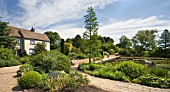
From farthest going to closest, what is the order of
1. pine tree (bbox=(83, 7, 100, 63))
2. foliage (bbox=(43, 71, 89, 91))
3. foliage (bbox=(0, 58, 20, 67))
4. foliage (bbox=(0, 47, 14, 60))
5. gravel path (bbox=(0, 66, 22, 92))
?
foliage (bbox=(0, 47, 14, 60)) < foliage (bbox=(0, 58, 20, 67)) < pine tree (bbox=(83, 7, 100, 63)) < gravel path (bbox=(0, 66, 22, 92)) < foliage (bbox=(43, 71, 89, 91))

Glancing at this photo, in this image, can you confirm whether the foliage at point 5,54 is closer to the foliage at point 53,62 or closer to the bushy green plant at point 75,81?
the foliage at point 53,62

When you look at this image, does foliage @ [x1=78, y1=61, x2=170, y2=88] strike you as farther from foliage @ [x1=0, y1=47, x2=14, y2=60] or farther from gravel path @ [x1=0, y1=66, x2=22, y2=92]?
foliage @ [x1=0, y1=47, x2=14, y2=60]

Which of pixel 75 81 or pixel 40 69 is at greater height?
pixel 40 69

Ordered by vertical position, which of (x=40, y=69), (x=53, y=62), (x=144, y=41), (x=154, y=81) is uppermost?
(x=144, y=41)

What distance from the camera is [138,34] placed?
40.6 m

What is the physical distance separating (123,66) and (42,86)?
6.44 meters

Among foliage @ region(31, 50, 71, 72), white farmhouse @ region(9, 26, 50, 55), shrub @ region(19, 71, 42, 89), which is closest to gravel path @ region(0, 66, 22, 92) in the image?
shrub @ region(19, 71, 42, 89)

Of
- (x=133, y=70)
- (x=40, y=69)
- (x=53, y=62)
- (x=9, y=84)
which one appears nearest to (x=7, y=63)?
(x=40, y=69)

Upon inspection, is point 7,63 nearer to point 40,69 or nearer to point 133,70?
Result: point 40,69

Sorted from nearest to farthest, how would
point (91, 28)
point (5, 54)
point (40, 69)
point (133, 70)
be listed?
1. point (133, 70)
2. point (40, 69)
3. point (91, 28)
4. point (5, 54)

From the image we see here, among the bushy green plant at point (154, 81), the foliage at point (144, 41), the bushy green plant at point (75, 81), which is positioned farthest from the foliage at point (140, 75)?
the foliage at point (144, 41)

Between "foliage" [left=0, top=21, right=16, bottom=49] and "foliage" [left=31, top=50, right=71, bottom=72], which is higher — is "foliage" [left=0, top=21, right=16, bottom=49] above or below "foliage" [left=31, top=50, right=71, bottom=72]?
above

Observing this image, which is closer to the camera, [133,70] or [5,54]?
[133,70]

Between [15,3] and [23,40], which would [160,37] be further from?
[15,3]
